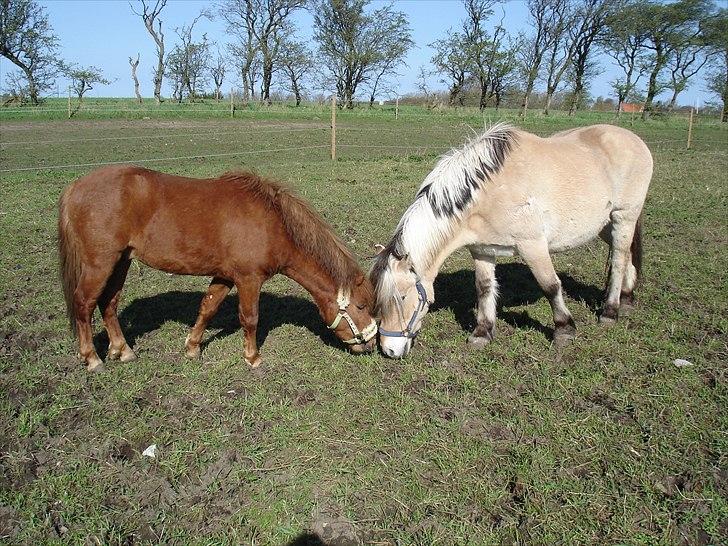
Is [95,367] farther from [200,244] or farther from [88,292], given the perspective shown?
[200,244]

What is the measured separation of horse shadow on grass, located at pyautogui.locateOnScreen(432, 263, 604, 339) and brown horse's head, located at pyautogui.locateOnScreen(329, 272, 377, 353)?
1.37 m

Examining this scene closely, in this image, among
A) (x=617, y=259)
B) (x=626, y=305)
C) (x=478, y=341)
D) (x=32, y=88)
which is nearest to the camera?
(x=478, y=341)

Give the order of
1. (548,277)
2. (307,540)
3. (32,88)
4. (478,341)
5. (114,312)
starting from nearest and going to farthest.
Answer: (307,540), (114,312), (548,277), (478,341), (32,88)

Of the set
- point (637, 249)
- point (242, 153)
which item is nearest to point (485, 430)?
point (637, 249)

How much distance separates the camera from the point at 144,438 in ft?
11.6

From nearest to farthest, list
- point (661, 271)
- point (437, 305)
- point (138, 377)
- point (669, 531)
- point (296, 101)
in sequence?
point (669, 531) < point (138, 377) < point (437, 305) < point (661, 271) < point (296, 101)

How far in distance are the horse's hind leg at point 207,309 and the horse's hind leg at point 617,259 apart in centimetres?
389

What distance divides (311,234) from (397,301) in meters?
0.92

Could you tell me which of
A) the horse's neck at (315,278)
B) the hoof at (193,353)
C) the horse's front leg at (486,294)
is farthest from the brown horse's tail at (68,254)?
the horse's front leg at (486,294)

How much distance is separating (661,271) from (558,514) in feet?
16.5

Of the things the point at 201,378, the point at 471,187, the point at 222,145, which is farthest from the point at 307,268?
the point at 222,145

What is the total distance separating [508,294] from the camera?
6301 millimetres

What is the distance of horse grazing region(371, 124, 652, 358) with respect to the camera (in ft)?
14.7

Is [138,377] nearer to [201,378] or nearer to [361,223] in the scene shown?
[201,378]
